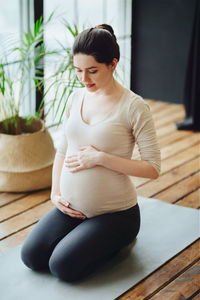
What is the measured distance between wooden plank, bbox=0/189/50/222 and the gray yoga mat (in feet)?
1.38

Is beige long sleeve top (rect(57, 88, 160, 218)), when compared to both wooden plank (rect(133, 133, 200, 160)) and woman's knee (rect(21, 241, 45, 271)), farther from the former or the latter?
wooden plank (rect(133, 133, 200, 160))

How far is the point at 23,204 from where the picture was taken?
3043mm

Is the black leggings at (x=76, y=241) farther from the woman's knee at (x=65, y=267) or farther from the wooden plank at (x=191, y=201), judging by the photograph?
the wooden plank at (x=191, y=201)

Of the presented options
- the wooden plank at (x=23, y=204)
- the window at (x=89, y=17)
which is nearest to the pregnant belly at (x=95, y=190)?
the wooden plank at (x=23, y=204)

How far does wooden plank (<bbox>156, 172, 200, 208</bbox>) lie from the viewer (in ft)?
10.3

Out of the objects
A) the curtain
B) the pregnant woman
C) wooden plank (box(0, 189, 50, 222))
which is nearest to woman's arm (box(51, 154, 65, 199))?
the pregnant woman

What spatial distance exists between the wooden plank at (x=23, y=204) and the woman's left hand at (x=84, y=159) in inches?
30.5

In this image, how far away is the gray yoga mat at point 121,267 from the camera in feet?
7.06

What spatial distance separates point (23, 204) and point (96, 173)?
936 mm

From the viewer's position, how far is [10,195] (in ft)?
10.4

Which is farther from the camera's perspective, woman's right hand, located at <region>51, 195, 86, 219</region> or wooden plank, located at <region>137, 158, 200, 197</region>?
wooden plank, located at <region>137, 158, 200, 197</region>

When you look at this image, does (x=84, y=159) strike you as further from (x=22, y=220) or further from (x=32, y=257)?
(x=22, y=220)

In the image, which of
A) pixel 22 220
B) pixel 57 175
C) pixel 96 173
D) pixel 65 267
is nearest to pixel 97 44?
pixel 96 173

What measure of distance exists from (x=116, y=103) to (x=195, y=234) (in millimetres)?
897
